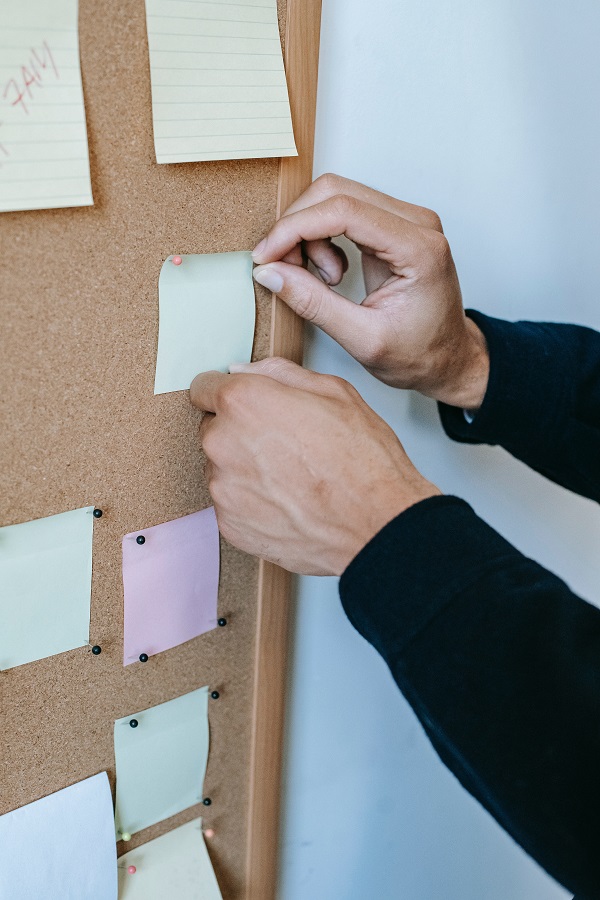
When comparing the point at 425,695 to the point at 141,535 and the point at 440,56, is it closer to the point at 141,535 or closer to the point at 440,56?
the point at 141,535

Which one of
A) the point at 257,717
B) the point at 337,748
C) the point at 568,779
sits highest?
the point at 568,779

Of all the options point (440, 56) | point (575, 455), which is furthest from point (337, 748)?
point (440, 56)

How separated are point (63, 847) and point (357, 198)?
0.48m

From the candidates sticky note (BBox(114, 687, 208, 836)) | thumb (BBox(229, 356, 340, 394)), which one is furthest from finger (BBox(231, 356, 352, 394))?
sticky note (BBox(114, 687, 208, 836))

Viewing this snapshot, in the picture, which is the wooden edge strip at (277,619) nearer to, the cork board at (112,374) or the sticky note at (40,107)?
the cork board at (112,374)

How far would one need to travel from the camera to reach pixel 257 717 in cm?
61

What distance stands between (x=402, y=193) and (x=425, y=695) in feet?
1.27

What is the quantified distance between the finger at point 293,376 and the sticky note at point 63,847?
30cm

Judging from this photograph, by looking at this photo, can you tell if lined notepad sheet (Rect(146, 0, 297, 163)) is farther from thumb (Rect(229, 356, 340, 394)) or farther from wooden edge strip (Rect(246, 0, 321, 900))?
thumb (Rect(229, 356, 340, 394))

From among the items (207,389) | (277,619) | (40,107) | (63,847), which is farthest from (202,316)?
→ (63,847)

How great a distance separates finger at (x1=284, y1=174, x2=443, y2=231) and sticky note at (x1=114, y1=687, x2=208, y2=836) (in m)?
0.37

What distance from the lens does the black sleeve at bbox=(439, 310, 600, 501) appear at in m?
0.61

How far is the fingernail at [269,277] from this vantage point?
1.55 feet

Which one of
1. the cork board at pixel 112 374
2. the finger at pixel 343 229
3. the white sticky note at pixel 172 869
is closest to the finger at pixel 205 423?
the cork board at pixel 112 374
